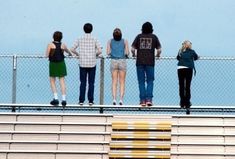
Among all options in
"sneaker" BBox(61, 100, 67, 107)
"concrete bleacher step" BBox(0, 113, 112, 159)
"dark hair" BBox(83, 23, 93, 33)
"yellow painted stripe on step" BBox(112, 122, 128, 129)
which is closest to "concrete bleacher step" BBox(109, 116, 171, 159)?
"yellow painted stripe on step" BBox(112, 122, 128, 129)

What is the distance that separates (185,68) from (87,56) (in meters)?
2.11

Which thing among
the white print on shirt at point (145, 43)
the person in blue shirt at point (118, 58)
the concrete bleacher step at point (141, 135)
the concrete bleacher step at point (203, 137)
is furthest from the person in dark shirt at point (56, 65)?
the concrete bleacher step at point (203, 137)

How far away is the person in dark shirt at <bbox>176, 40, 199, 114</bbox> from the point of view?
14445 mm

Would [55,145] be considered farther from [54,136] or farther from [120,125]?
[120,125]

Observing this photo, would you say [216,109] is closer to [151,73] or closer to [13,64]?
[151,73]

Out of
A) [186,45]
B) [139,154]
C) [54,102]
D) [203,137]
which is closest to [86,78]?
[54,102]

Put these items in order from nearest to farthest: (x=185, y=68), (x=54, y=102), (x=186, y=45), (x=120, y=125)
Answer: (x=185, y=68) < (x=186, y=45) < (x=54, y=102) < (x=120, y=125)

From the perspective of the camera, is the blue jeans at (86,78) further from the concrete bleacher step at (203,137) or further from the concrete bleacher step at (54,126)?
the concrete bleacher step at (203,137)

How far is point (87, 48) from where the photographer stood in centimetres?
1461

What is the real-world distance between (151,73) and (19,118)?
316cm

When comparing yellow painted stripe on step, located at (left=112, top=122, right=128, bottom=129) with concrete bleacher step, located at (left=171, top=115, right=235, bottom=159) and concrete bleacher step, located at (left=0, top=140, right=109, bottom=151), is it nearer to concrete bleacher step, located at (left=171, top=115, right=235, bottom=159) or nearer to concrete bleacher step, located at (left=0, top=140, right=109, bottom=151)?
concrete bleacher step, located at (left=0, top=140, right=109, bottom=151)

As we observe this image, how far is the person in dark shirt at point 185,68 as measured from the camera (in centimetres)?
1445

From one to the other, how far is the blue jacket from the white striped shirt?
176 centimetres

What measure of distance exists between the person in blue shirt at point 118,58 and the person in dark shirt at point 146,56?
0.30 metres
